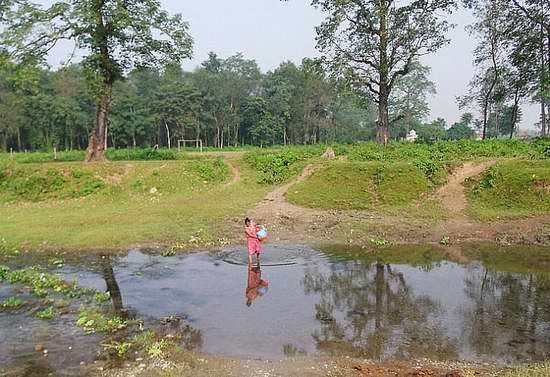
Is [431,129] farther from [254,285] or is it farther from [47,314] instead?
[47,314]

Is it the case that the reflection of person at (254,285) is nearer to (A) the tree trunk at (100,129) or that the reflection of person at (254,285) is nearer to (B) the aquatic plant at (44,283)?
(B) the aquatic plant at (44,283)

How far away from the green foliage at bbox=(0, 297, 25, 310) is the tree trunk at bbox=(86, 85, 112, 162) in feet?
65.8

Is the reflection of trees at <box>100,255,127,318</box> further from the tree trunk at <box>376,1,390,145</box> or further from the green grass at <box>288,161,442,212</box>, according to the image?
the tree trunk at <box>376,1,390,145</box>

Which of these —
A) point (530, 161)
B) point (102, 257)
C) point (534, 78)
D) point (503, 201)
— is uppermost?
point (534, 78)

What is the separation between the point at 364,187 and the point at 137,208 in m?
11.3

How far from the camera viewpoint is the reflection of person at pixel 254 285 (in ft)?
42.1

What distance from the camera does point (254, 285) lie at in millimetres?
13766

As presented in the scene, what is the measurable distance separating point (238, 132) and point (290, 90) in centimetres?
1086

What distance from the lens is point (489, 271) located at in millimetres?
15219

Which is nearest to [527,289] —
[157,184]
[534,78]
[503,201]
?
[503,201]

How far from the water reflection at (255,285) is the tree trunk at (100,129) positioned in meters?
19.5

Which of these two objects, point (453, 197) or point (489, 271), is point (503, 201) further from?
point (489, 271)

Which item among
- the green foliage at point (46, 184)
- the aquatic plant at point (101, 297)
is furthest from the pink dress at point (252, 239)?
the green foliage at point (46, 184)

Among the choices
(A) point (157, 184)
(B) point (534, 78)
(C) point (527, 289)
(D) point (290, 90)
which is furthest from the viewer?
(D) point (290, 90)
